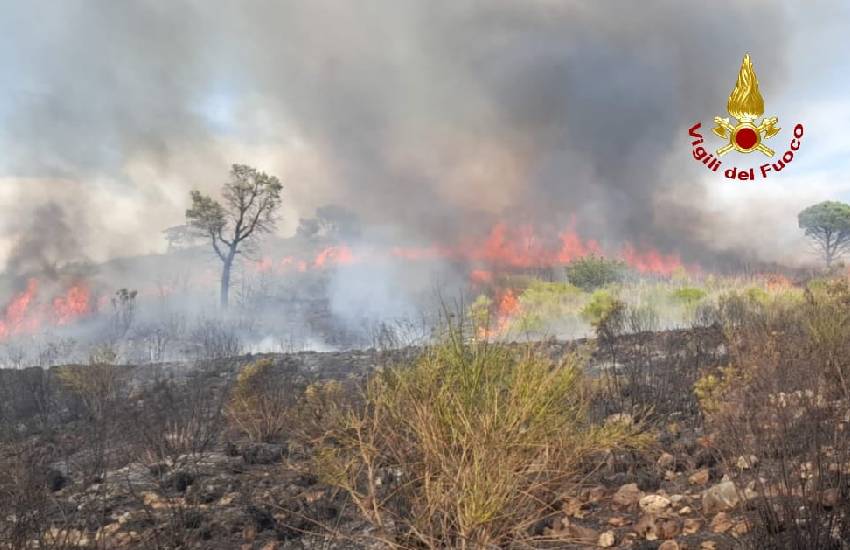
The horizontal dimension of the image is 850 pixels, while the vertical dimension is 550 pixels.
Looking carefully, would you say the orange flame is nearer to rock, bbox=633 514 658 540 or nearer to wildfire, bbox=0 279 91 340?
wildfire, bbox=0 279 91 340

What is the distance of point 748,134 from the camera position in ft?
55.4

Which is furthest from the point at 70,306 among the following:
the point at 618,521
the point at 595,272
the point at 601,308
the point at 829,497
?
the point at 829,497

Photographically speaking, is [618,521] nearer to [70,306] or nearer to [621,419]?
[621,419]

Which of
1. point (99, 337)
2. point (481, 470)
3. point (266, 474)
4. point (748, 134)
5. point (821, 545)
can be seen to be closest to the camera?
point (821, 545)

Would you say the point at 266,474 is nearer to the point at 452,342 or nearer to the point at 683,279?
the point at 452,342

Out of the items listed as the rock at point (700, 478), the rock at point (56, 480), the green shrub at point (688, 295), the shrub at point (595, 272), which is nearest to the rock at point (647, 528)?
the rock at point (700, 478)

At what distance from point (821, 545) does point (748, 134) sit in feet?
53.8

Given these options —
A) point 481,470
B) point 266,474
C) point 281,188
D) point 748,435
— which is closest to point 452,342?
point 481,470

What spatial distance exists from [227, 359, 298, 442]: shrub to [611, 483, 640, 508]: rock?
462 cm

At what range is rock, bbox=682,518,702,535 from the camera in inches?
151

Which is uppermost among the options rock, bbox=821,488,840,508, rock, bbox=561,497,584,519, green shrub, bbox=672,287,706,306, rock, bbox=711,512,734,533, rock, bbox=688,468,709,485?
green shrub, bbox=672,287,706,306

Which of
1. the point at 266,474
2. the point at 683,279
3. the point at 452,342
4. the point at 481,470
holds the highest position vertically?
the point at 683,279

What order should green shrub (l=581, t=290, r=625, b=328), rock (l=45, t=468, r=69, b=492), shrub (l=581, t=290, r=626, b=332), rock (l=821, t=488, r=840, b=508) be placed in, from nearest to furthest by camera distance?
1. rock (l=821, t=488, r=840, b=508)
2. rock (l=45, t=468, r=69, b=492)
3. shrub (l=581, t=290, r=626, b=332)
4. green shrub (l=581, t=290, r=625, b=328)

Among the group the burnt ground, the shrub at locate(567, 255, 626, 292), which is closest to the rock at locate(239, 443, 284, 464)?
the burnt ground
